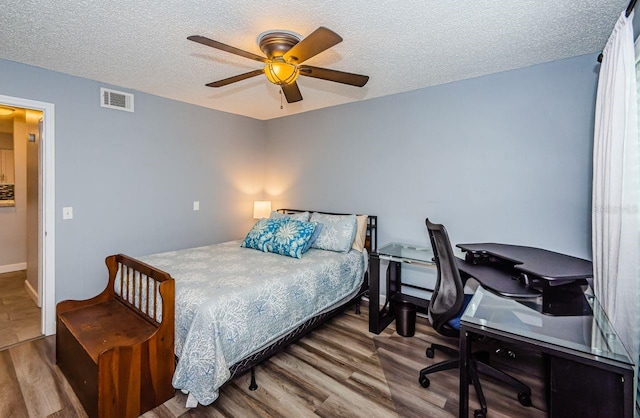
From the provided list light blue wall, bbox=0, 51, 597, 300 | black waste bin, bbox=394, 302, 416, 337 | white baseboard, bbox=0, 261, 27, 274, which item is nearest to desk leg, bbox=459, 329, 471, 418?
black waste bin, bbox=394, 302, 416, 337

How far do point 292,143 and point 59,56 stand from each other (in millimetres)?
2560

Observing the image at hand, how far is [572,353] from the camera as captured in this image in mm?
1300

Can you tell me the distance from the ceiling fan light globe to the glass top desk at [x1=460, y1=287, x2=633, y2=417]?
5.81ft

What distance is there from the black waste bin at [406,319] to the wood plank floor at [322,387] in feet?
0.43

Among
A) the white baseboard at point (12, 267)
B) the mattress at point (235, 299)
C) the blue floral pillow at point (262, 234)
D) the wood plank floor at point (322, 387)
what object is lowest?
the wood plank floor at point (322, 387)

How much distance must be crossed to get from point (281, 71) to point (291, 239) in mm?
1584

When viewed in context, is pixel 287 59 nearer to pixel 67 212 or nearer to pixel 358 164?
pixel 358 164

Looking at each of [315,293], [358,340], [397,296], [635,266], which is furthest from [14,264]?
[635,266]

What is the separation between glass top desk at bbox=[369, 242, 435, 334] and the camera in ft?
9.21

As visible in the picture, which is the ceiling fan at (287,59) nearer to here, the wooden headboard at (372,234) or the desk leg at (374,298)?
the desk leg at (374,298)

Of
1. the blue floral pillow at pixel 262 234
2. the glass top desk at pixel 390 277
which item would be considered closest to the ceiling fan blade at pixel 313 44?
the blue floral pillow at pixel 262 234

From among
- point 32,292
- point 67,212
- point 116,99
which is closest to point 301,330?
point 67,212

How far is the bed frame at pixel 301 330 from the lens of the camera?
6.62ft

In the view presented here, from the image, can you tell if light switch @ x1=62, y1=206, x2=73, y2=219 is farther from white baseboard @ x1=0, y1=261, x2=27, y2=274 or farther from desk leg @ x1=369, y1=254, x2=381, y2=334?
white baseboard @ x1=0, y1=261, x2=27, y2=274
